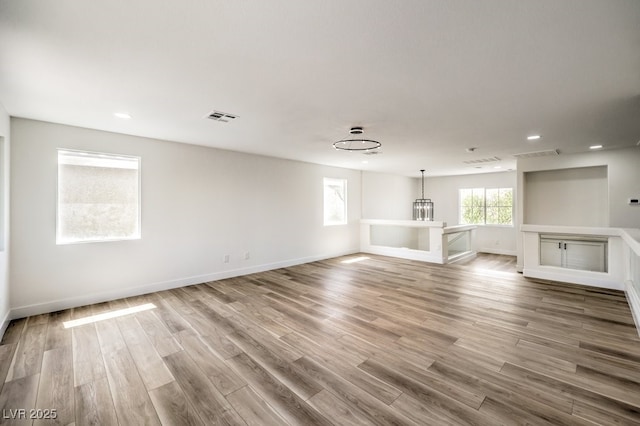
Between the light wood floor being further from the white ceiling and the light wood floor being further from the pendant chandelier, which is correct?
the pendant chandelier

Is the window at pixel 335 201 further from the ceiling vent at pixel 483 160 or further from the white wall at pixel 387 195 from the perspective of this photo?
the ceiling vent at pixel 483 160

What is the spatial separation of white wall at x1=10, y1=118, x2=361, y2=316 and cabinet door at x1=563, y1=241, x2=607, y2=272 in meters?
5.08

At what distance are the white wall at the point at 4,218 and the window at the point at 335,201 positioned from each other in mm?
5644

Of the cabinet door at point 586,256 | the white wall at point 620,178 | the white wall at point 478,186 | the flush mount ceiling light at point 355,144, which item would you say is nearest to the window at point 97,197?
the flush mount ceiling light at point 355,144

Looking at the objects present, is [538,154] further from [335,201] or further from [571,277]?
[335,201]

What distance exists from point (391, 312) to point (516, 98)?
281 cm

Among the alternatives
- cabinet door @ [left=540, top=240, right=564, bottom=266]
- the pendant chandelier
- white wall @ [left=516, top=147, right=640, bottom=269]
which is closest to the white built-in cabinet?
cabinet door @ [left=540, top=240, right=564, bottom=266]

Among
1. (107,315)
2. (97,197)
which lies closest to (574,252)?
(107,315)

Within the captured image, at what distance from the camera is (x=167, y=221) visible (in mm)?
4617

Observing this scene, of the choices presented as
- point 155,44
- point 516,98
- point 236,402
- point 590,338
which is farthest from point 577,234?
point 155,44

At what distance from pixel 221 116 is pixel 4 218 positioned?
8.95ft

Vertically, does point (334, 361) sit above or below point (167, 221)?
below

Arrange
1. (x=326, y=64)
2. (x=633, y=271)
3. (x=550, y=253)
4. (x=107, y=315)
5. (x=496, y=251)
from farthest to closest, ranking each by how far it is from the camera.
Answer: (x=496, y=251) < (x=550, y=253) < (x=633, y=271) < (x=107, y=315) < (x=326, y=64)

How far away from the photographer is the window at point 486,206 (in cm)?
899
